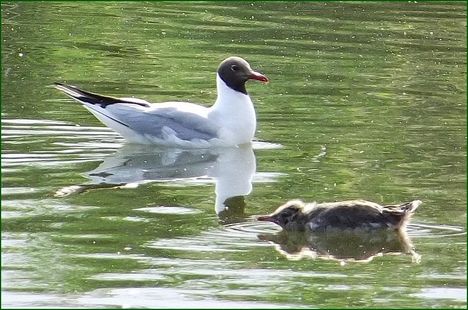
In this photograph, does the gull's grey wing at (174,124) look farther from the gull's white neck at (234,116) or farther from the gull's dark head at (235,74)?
the gull's dark head at (235,74)

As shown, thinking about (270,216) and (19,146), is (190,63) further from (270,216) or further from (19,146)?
(270,216)

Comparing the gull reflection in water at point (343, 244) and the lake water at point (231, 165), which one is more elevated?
the lake water at point (231, 165)

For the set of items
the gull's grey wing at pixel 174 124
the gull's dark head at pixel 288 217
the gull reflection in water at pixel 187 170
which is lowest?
the gull reflection in water at pixel 187 170

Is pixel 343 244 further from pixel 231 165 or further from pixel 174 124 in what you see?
pixel 174 124

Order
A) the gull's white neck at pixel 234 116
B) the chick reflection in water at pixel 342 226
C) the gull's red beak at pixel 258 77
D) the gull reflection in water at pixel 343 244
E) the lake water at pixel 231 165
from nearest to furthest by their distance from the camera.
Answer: the lake water at pixel 231 165
the gull reflection in water at pixel 343 244
the chick reflection in water at pixel 342 226
the gull's white neck at pixel 234 116
the gull's red beak at pixel 258 77

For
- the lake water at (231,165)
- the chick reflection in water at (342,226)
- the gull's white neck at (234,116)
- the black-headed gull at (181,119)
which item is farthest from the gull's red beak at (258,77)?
the chick reflection in water at (342,226)

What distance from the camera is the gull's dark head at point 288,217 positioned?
9.73 m

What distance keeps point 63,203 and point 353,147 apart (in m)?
3.21

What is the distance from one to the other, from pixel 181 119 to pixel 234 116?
541 mm

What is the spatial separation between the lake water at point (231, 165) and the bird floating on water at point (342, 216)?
0.13 m

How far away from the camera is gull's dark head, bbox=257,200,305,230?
9.73 m

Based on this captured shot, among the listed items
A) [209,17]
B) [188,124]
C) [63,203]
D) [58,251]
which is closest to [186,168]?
[188,124]

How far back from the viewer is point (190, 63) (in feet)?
55.4

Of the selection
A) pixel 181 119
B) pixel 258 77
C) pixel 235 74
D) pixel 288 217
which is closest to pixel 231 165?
pixel 181 119
